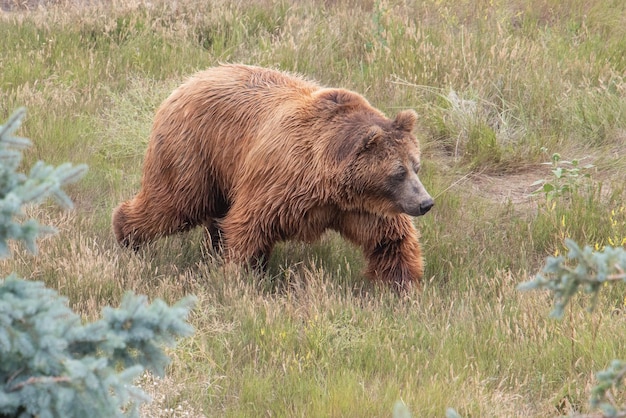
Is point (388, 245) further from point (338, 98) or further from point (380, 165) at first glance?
point (338, 98)

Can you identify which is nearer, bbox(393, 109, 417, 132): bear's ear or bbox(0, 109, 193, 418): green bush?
bbox(0, 109, 193, 418): green bush

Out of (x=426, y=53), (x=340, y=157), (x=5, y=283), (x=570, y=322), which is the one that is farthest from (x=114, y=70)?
(x=5, y=283)

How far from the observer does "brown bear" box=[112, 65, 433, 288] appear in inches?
250

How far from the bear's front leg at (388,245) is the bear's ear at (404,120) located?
0.65 meters

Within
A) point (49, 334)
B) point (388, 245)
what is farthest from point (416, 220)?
point (49, 334)

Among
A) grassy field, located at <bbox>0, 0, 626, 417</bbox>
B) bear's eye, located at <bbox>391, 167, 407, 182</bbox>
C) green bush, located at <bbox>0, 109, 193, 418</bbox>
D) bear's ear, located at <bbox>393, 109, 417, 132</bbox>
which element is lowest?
grassy field, located at <bbox>0, 0, 626, 417</bbox>

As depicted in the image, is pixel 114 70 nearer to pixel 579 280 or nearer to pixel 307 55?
pixel 307 55

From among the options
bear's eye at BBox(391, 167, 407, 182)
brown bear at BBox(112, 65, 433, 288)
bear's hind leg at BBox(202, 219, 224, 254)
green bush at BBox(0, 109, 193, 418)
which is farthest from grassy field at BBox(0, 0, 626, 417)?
green bush at BBox(0, 109, 193, 418)

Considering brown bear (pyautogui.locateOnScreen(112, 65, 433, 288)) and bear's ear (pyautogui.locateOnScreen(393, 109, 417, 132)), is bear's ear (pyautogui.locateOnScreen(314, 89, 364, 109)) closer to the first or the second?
brown bear (pyautogui.locateOnScreen(112, 65, 433, 288))

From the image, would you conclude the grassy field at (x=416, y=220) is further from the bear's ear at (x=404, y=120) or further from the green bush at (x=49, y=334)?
the green bush at (x=49, y=334)

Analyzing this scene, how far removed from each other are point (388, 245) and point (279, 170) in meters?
0.95

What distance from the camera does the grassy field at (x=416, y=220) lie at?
5.19 m

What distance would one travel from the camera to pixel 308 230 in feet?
21.7

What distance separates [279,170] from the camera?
652 cm
